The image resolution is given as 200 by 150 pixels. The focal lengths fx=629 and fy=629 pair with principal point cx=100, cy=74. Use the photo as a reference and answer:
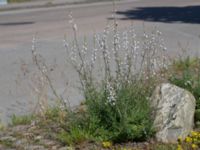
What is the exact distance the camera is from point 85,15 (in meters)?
20.2

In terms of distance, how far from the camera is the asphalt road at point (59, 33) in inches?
347

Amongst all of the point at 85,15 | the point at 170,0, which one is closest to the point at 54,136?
the point at 85,15

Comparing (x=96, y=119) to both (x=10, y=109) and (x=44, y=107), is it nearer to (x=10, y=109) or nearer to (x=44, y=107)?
(x=44, y=107)

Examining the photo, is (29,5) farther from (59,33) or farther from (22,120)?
(22,120)

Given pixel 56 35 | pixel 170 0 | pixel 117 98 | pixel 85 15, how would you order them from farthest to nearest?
pixel 170 0, pixel 85 15, pixel 56 35, pixel 117 98

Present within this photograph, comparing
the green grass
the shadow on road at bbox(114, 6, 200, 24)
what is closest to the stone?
the green grass

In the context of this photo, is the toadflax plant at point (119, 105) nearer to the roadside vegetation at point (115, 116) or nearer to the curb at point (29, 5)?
the roadside vegetation at point (115, 116)

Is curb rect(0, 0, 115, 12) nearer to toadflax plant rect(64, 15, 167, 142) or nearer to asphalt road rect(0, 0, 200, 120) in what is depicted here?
asphalt road rect(0, 0, 200, 120)

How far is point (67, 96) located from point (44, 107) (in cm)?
142

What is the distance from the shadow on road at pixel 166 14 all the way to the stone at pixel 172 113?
11833mm

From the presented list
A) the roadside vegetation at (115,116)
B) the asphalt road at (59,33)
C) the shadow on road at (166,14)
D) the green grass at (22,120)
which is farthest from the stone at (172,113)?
the shadow on road at (166,14)

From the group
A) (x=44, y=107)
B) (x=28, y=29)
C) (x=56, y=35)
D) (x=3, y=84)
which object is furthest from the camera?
(x=28, y=29)

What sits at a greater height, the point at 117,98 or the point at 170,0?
the point at 117,98

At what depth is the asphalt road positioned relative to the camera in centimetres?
881
